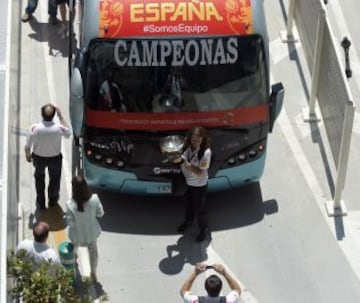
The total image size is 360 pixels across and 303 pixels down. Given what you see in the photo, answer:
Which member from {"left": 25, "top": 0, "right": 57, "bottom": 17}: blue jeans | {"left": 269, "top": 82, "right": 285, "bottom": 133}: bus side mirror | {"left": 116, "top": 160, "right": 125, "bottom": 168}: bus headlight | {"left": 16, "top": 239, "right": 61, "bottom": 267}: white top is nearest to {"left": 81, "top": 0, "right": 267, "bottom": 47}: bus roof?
{"left": 269, "top": 82, "right": 285, "bottom": 133}: bus side mirror

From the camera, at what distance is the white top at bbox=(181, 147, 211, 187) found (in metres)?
12.4

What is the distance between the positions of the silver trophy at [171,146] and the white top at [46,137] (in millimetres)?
1130

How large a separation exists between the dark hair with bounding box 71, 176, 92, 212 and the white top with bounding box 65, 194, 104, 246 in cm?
5

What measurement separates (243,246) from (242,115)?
1588mm

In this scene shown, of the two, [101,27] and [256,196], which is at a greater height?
[101,27]

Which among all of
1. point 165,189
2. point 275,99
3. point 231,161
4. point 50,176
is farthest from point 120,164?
point 275,99

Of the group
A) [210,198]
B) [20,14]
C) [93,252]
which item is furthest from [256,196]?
[20,14]

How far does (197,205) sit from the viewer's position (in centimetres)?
1279

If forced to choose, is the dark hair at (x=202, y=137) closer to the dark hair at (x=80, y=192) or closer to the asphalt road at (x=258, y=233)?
the asphalt road at (x=258, y=233)

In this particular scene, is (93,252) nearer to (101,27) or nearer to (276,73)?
(101,27)

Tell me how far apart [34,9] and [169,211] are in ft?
16.0

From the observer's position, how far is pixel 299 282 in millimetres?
12562

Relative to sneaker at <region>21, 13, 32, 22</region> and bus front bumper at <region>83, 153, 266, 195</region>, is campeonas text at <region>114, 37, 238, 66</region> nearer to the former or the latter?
bus front bumper at <region>83, 153, 266, 195</region>

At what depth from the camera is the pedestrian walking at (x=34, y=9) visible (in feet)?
54.0
